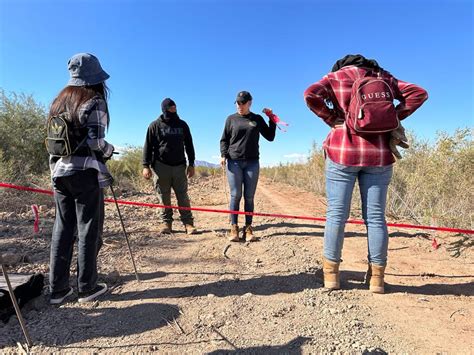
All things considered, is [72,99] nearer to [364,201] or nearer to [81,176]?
[81,176]

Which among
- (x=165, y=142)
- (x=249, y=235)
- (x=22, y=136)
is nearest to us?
(x=249, y=235)

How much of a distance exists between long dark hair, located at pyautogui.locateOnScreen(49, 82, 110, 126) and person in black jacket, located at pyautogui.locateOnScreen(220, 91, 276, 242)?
6.72ft

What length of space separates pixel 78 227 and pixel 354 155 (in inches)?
87.1

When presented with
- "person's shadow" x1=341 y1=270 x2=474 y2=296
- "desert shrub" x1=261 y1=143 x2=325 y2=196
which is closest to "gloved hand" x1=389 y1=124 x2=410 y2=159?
"person's shadow" x1=341 y1=270 x2=474 y2=296

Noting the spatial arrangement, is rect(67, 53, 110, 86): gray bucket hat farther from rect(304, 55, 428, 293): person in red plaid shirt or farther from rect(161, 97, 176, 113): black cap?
rect(161, 97, 176, 113): black cap

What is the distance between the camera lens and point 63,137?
2.42 meters

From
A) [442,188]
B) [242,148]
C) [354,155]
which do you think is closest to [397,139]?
[354,155]

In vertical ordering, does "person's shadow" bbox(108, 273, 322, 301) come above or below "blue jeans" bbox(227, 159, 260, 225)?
below

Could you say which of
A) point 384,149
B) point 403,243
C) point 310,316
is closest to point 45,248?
point 310,316

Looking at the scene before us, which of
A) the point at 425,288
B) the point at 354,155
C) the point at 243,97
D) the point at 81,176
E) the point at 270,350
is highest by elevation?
the point at 243,97

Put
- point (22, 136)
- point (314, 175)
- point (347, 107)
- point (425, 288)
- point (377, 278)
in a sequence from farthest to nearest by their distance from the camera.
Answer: point (314, 175) → point (22, 136) → point (425, 288) → point (377, 278) → point (347, 107)

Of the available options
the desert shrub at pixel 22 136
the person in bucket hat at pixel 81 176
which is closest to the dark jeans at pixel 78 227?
the person in bucket hat at pixel 81 176

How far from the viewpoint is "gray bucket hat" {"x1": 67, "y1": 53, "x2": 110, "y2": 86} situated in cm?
255

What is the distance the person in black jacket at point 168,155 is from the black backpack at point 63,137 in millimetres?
2297
